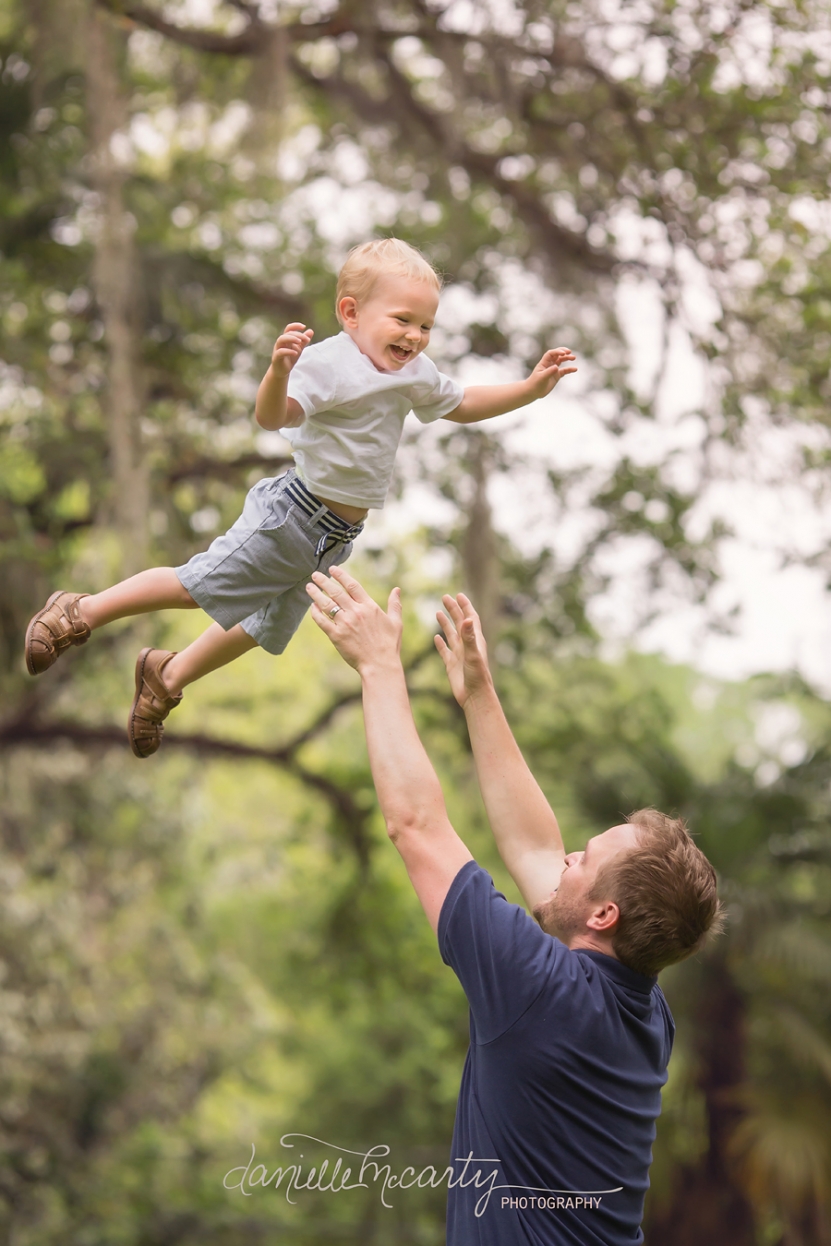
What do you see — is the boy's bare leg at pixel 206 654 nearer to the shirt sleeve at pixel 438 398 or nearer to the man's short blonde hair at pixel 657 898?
the shirt sleeve at pixel 438 398

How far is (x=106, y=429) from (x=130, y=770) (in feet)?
13.2

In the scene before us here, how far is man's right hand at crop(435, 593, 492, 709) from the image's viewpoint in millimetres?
2627

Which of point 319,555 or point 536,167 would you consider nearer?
point 319,555

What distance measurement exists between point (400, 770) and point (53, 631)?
829 mm

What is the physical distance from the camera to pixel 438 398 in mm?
2633

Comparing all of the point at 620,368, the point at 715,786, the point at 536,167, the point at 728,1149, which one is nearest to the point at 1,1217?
the point at 728,1149

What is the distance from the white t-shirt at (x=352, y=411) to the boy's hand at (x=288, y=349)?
97mm

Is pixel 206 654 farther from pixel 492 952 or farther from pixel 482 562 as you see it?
pixel 482 562

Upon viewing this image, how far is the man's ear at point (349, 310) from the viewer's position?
8.36ft

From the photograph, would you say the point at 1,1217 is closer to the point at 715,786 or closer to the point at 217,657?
the point at 715,786

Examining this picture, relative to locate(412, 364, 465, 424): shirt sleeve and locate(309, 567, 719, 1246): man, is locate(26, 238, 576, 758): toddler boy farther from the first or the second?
locate(309, 567, 719, 1246): man

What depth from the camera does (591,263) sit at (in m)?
7.41

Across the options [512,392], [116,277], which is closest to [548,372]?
[512,392]

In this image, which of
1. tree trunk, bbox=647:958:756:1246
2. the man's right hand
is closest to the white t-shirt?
the man's right hand
